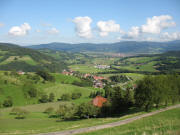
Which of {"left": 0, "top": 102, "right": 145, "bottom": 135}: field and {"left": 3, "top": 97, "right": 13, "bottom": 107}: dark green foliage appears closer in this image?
{"left": 0, "top": 102, "right": 145, "bottom": 135}: field

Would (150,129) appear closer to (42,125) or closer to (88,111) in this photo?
(88,111)

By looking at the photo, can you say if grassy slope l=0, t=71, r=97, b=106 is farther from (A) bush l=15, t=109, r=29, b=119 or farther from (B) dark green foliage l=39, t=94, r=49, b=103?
(A) bush l=15, t=109, r=29, b=119

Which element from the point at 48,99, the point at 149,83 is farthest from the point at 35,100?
the point at 149,83

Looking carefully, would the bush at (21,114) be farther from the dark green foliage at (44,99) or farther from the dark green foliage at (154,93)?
the dark green foliage at (154,93)

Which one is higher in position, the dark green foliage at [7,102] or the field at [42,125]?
the field at [42,125]

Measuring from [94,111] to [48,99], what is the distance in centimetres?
5484

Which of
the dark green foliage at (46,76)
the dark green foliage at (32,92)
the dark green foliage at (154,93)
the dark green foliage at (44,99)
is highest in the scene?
the dark green foliage at (154,93)

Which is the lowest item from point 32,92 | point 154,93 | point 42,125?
point 32,92

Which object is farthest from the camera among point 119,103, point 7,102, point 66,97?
point 66,97

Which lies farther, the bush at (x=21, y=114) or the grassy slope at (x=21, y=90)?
the grassy slope at (x=21, y=90)

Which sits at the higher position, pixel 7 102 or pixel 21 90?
pixel 21 90

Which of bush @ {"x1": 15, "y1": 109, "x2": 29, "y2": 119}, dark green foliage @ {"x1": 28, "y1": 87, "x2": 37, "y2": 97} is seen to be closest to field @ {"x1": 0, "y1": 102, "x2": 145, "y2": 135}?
bush @ {"x1": 15, "y1": 109, "x2": 29, "y2": 119}

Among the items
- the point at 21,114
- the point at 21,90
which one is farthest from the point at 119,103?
the point at 21,90

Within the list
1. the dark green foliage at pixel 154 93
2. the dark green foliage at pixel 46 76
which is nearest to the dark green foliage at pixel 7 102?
the dark green foliage at pixel 46 76
